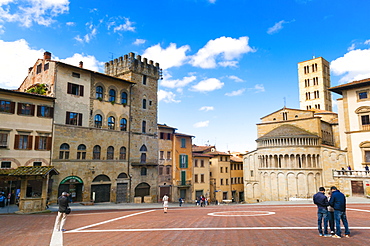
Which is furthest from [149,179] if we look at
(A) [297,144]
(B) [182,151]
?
(A) [297,144]

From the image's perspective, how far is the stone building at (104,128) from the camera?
3416cm

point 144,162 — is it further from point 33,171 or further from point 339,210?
point 339,210

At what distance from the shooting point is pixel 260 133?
221 ft

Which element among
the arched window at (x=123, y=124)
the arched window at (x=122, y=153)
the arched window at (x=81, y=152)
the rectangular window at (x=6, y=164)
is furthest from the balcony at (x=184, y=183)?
the rectangular window at (x=6, y=164)

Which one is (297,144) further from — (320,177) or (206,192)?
(206,192)

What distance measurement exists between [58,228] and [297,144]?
4913 centimetres

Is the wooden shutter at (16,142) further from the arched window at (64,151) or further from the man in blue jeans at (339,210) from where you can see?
the man in blue jeans at (339,210)

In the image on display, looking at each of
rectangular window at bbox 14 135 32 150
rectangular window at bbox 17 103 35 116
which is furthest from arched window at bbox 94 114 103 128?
rectangular window at bbox 14 135 32 150

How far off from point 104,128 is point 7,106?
481 inches

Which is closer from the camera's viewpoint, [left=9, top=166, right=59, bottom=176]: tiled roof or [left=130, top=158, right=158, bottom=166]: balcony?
[left=9, top=166, right=59, bottom=176]: tiled roof

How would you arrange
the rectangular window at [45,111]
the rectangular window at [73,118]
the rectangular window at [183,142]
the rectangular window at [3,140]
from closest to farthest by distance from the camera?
the rectangular window at [3,140]
the rectangular window at [45,111]
the rectangular window at [73,118]
the rectangular window at [183,142]

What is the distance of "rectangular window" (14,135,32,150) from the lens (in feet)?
97.2

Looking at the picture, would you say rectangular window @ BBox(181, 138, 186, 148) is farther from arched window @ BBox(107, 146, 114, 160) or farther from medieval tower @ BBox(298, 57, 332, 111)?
medieval tower @ BBox(298, 57, 332, 111)

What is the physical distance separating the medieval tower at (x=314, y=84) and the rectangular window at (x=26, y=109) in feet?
301
